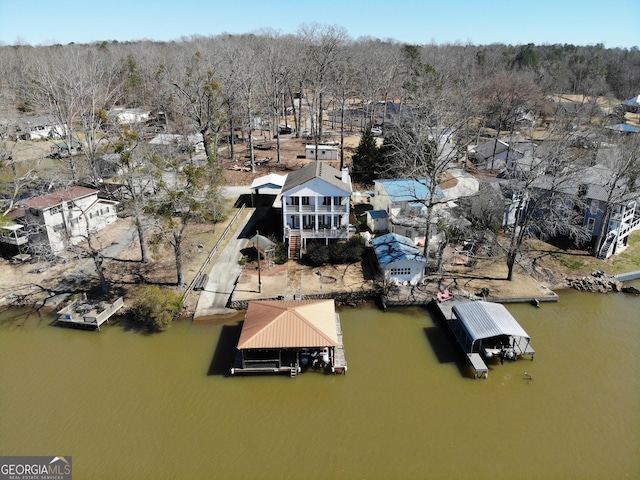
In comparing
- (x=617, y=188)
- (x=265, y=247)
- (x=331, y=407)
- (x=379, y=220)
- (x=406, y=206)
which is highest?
(x=617, y=188)

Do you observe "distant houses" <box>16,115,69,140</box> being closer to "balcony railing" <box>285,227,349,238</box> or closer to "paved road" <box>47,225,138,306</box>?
"paved road" <box>47,225,138,306</box>

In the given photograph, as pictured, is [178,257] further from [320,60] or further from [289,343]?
[320,60]

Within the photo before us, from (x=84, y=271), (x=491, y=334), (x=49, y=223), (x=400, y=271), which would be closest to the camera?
(x=491, y=334)

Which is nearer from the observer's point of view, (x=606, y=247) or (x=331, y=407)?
(x=331, y=407)

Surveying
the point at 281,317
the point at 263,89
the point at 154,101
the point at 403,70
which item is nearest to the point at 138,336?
the point at 281,317

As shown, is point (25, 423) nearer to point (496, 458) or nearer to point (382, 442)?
point (382, 442)

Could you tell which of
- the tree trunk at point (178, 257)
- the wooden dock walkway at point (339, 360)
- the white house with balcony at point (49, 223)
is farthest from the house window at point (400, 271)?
the white house with balcony at point (49, 223)

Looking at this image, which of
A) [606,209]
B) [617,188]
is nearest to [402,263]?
[606,209]
